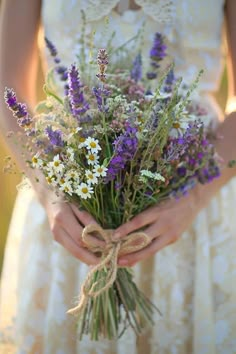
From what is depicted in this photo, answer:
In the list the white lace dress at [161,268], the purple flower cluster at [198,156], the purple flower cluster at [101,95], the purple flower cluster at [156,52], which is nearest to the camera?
the purple flower cluster at [101,95]

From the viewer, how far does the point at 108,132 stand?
1385mm

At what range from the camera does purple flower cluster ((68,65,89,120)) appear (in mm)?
1329

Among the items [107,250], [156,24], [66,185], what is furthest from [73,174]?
[156,24]

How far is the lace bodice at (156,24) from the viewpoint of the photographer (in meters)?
1.86

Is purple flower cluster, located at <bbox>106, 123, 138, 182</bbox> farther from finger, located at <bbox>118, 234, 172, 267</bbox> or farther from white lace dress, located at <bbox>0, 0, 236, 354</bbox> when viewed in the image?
white lace dress, located at <bbox>0, 0, 236, 354</bbox>

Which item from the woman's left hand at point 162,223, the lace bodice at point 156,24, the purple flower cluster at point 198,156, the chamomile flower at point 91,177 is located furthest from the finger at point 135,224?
the lace bodice at point 156,24

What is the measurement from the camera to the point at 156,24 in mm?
1883

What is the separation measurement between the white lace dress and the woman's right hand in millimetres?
249

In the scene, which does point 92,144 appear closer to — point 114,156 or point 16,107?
point 114,156

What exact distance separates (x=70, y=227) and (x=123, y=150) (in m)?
0.33

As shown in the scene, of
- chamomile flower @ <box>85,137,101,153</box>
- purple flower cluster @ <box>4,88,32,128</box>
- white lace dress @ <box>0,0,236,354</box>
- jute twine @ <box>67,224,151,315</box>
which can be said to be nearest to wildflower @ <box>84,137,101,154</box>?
chamomile flower @ <box>85,137,101,153</box>

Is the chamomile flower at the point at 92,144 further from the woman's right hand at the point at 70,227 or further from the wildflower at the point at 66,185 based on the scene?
the woman's right hand at the point at 70,227

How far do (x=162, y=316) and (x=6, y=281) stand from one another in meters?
0.52

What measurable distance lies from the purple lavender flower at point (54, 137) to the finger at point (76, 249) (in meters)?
0.31
